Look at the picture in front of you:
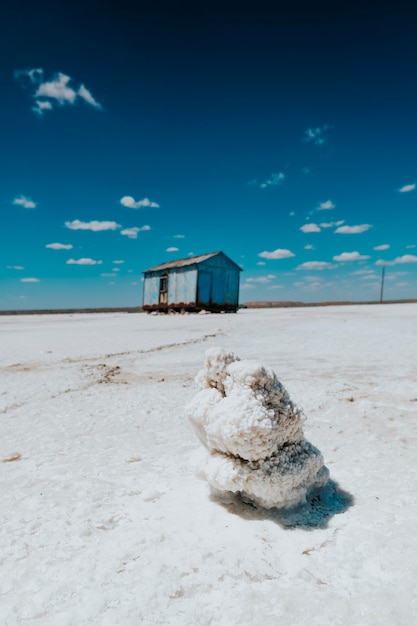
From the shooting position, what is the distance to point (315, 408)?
265 cm

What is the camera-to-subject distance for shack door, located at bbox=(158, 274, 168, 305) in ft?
73.2

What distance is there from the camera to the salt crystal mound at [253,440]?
1365 mm

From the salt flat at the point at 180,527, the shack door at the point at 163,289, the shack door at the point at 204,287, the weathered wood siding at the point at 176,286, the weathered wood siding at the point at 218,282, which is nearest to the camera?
the salt flat at the point at 180,527

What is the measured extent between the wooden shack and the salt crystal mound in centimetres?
1824

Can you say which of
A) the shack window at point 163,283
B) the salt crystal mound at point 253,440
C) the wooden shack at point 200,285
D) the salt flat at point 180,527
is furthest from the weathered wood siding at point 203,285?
the salt crystal mound at point 253,440

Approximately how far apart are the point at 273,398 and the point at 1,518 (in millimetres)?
1111

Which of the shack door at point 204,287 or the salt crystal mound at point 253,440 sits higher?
the shack door at point 204,287

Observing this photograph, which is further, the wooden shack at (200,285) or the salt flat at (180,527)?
the wooden shack at (200,285)

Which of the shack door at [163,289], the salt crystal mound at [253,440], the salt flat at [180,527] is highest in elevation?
the shack door at [163,289]

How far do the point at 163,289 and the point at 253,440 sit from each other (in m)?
21.6

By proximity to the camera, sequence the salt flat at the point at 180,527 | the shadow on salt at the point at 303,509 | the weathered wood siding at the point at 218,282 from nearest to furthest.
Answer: the salt flat at the point at 180,527 < the shadow on salt at the point at 303,509 < the weathered wood siding at the point at 218,282

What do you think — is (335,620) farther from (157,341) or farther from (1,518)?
(157,341)

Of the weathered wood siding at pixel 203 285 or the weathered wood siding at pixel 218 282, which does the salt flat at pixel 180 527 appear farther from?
the weathered wood siding at pixel 218 282

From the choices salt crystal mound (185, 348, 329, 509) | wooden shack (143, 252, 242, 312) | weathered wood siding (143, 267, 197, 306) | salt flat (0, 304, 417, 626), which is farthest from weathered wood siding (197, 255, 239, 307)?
salt crystal mound (185, 348, 329, 509)
